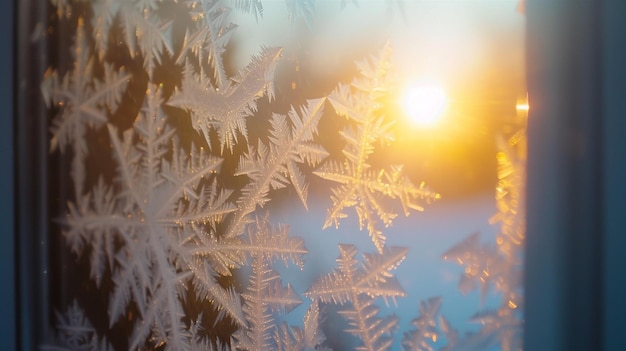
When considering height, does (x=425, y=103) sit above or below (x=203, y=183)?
above

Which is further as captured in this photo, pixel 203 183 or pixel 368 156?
pixel 203 183

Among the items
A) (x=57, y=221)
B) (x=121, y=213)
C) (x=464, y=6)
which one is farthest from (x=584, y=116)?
(x=57, y=221)

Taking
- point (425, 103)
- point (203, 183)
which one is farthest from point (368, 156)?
point (203, 183)

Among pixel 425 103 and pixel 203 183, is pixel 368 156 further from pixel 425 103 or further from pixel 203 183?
pixel 203 183

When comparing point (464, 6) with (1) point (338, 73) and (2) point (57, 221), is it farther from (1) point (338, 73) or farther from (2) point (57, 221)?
(2) point (57, 221)
